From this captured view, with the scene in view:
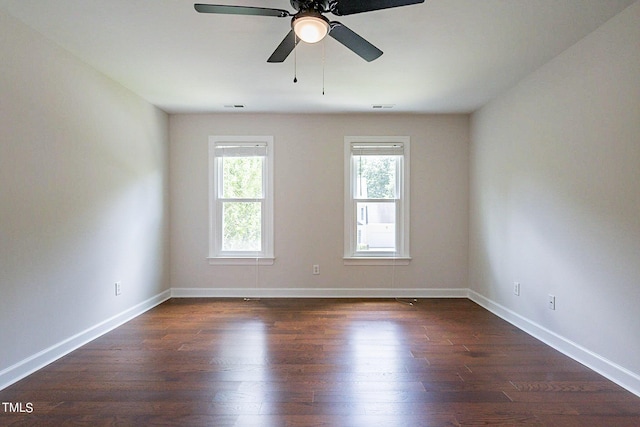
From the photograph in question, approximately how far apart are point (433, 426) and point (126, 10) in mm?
3117

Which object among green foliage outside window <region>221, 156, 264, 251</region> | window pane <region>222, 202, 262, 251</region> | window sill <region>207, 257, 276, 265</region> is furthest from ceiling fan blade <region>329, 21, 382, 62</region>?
window sill <region>207, 257, 276, 265</region>

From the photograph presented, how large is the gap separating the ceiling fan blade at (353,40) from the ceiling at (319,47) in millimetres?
269

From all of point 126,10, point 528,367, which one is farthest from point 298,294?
point 126,10

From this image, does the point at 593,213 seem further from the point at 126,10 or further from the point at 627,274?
the point at 126,10

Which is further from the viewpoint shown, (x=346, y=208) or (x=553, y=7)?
(x=346, y=208)

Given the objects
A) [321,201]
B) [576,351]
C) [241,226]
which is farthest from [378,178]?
[576,351]

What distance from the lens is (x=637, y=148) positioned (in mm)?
2160

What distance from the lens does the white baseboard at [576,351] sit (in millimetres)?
2215

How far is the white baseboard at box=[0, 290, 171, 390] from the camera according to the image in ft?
7.51

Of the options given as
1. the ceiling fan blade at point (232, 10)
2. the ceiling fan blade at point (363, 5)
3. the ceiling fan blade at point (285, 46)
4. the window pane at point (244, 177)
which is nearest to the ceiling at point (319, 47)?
the ceiling fan blade at point (285, 46)

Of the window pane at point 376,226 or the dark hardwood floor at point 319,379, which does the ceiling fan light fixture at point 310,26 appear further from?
the window pane at point 376,226

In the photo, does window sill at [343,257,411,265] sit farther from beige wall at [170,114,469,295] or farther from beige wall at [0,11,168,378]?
beige wall at [0,11,168,378]

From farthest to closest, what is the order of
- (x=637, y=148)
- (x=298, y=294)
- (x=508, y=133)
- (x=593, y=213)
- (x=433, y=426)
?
1. (x=298, y=294)
2. (x=508, y=133)
3. (x=593, y=213)
4. (x=637, y=148)
5. (x=433, y=426)

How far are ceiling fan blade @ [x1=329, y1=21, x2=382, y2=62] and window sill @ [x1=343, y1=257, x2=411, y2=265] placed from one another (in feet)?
9.14
